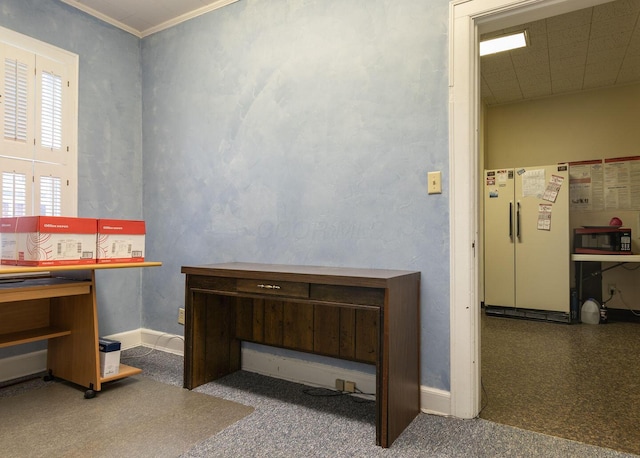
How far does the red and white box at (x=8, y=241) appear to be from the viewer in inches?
77.9

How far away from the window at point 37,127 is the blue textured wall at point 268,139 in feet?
0.28

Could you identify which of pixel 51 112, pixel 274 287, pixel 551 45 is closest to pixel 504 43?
pixel 551 45

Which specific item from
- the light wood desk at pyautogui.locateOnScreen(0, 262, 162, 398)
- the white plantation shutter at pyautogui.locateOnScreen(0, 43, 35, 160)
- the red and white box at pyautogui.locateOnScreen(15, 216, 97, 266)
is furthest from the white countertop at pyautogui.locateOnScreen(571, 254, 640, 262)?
the white plantation shutter at pyautogui.locateOnScreen(0, 43, 35, 160)

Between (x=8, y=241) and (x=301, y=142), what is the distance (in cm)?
167

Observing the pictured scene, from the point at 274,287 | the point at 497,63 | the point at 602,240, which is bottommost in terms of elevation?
the point at 274,287

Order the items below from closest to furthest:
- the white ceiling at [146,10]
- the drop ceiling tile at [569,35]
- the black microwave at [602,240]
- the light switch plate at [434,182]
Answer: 1. the light switch plate at [434,182]
2. the white ceiling at [146,10]
3. the drop ceiling tile at [569,35]
4. the black microwave at [602,240]

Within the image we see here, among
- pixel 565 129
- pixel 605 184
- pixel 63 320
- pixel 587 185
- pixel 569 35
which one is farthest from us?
pixel 565 129

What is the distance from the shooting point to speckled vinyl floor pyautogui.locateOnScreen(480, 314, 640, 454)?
5.86 ft

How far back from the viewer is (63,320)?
90.1 inches

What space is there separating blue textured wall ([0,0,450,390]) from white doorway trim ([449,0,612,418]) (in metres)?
0.05

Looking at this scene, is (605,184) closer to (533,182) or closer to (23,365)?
(533,182)

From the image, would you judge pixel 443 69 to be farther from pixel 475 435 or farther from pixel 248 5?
pixel 475 435

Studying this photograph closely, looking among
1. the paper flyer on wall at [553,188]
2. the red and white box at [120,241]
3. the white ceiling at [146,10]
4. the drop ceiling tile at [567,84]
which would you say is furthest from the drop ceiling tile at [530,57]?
the red and white box at [120,241]

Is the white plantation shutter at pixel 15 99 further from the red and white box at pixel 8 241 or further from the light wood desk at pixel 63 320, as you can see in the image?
the light wood desk at pixel 63 320
